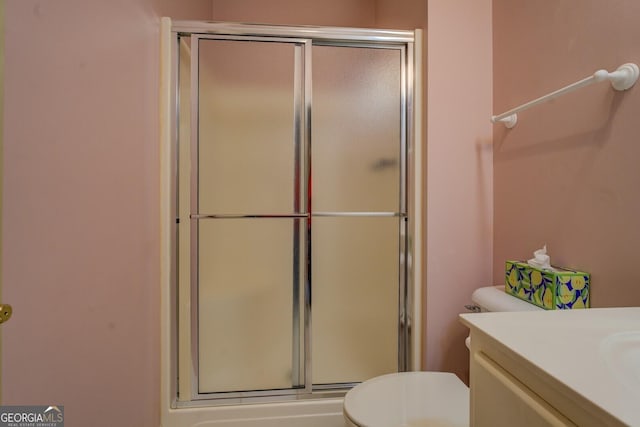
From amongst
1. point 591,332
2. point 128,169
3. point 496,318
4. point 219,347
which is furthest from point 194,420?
point 591,332

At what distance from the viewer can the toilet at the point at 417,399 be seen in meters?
0.93

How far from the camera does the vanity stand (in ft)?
1.17

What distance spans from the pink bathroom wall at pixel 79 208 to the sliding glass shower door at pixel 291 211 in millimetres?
253

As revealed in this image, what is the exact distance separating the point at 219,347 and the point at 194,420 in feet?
1.06

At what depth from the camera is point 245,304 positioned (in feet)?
4.80

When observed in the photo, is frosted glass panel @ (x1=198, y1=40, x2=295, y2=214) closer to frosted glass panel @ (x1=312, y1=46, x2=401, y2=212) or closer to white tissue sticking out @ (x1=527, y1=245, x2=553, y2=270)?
frosted glass panel @ (x1=312, y1=46, x2=401, y2=212)

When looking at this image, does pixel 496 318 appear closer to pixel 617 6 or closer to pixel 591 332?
pixel 591 332

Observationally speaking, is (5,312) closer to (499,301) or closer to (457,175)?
(499,301)

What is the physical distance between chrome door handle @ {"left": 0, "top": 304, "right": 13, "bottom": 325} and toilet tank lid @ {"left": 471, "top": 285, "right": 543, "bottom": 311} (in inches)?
53.1

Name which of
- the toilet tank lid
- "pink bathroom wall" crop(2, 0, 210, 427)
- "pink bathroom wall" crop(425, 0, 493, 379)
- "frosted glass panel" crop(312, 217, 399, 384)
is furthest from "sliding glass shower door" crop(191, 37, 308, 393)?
the toilet tank lid

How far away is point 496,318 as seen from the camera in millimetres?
595

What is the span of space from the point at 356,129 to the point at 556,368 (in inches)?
49.8

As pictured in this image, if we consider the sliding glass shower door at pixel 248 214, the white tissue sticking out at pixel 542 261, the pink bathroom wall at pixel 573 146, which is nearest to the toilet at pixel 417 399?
the white tissue sticking out at pixel 542 261

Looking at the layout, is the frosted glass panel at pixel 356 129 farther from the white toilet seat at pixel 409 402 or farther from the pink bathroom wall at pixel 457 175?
the white toilet seat at pixel 409 402
